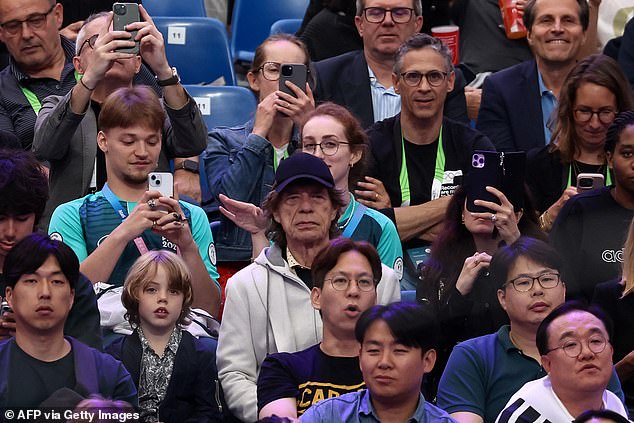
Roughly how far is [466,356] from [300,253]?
74 centimetres

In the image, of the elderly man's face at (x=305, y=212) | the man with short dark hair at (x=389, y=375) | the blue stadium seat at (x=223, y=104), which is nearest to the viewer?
the man with short dark hair at (x=389, y=375)

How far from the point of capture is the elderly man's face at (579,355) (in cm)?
444

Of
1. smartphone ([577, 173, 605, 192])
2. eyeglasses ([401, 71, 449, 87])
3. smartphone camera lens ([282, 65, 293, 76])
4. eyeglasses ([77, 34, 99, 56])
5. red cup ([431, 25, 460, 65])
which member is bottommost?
smartphone ([577, 173, 605, 192])

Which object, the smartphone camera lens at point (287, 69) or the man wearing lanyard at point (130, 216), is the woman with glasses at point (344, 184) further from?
the smartphone camera lens at point (287, 69)

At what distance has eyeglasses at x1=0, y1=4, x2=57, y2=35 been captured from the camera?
6.14 meters

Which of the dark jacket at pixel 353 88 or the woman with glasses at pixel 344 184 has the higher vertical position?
the dark jacket at pixel 353 88

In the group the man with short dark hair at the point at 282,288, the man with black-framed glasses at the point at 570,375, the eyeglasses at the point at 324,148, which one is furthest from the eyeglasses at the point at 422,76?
the man with black-framed glasses at the point at 570,375

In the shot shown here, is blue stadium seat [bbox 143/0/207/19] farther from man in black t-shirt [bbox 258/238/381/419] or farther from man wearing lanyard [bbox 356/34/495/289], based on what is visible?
man in black t-shirt [bbox 258/238/381/419]

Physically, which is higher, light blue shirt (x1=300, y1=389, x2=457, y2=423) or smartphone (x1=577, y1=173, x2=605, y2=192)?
smartphone (x1=577, y1=173, x2=605, y2=192)

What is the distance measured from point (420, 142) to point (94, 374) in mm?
2223

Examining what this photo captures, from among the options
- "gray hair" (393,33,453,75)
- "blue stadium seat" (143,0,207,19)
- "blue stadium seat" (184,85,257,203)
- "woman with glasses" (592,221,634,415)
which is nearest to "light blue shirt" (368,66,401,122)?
"gray hair" (393,33,453,75)

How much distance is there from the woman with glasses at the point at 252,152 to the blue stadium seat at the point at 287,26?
164 centimetres

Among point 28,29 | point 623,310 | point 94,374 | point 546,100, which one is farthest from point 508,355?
point 28,29

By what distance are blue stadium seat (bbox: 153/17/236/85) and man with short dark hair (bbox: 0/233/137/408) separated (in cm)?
315
